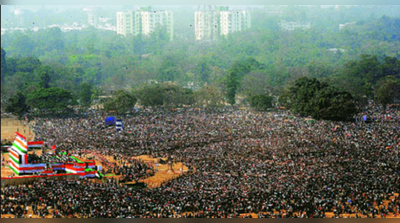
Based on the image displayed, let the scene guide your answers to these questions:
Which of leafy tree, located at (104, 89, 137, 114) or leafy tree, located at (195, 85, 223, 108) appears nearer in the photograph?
leafy tree, located at (104, 89, 137, 114)

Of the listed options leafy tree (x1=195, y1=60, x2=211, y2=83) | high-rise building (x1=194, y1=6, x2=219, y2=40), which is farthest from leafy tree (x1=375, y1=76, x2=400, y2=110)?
high-rise building (x1=194, y1=6, x2=219, y2=40)

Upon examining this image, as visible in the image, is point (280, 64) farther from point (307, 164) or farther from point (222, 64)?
point (307, 164)

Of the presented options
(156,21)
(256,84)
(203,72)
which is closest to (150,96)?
(256,84)

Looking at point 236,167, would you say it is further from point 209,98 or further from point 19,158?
point 209,98

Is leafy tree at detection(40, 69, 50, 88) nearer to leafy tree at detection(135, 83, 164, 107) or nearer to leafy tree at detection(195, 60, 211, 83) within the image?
leafy tree at detection(135, 83, 164, 107)

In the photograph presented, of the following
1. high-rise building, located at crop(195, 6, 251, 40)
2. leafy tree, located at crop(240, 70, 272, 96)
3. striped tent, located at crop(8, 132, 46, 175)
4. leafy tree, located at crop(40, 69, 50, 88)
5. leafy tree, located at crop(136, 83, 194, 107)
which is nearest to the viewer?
striped tent, located at crop(8, 132, 46, 175)

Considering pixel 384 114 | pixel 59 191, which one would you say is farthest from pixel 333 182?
pixel 384 114

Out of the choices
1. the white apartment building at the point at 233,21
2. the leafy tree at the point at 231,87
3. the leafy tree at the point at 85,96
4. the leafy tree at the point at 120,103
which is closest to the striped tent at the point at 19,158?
the leafy tree at the point at 120,103
